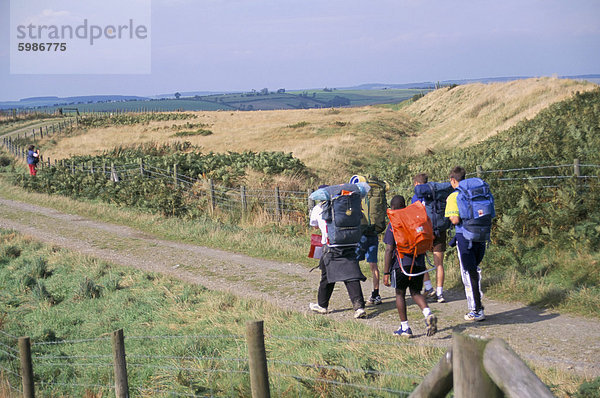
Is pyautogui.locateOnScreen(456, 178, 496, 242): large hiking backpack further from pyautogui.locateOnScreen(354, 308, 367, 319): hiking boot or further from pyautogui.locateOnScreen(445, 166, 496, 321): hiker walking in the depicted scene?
pyautogui.locateOnScreen(354, 308, 367, 319): hiking boot

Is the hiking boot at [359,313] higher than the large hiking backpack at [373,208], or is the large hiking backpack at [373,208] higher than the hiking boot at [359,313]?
the large hiking backpack at [373,208]

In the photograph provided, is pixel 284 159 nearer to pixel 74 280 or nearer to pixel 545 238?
pixel 74 280

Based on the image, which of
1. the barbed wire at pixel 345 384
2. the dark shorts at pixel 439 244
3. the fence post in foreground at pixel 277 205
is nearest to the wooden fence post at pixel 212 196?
the fence post in foreground at pixel 277 205

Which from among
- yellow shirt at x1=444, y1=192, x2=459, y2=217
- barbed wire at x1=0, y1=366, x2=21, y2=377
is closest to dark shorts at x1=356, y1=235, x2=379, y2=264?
yellow shirt at x1=444, y1=192, x2=459, y2=217

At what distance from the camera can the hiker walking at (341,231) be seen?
771cm

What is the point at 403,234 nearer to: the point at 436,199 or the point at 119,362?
the point at 436,199

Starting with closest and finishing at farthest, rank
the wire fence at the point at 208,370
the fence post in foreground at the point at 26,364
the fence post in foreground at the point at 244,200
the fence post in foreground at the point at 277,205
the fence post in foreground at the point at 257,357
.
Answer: the fence post in foreground at the point at 257,357 → the wire fence at the point at 208,370 → the fence post in foreground at the point at 26,364 → the fence post in foreground at the point at 277,205 → the fence post in foreground at the point at 244,200

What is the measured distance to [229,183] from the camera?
2033 centimetres

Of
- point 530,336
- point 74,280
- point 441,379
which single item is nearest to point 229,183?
point 74,280

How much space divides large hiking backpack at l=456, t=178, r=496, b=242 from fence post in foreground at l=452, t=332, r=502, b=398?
16.8 ft

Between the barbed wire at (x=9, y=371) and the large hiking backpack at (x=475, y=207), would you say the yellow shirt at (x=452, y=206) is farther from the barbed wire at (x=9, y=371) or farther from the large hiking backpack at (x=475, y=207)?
the barbed wire at (x=9, y=371)

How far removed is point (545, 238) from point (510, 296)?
2.64 metres

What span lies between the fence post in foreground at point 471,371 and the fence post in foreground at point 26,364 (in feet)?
16.5

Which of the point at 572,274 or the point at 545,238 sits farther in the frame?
the point at 545,238
